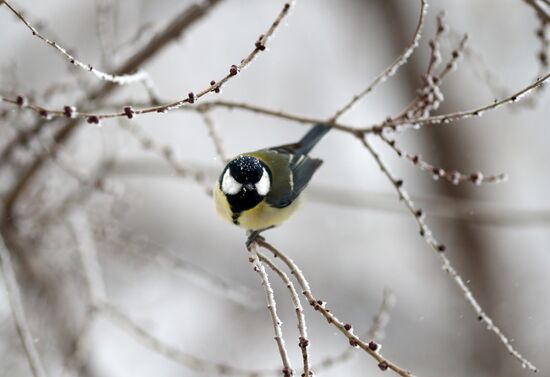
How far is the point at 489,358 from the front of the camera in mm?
5840

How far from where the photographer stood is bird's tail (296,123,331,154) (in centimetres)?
254

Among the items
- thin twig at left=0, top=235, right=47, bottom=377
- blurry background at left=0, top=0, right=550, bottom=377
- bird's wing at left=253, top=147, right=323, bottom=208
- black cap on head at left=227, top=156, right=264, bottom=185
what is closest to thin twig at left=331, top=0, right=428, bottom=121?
black cap on head at left=227, top=156, right=264, bottom=185

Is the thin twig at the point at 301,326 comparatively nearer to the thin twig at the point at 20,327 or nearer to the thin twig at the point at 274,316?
the thin twig at the point at 274,316

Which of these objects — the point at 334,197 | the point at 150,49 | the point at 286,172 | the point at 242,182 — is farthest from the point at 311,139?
the point at 334,197

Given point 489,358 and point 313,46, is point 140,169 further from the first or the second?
point 313,46

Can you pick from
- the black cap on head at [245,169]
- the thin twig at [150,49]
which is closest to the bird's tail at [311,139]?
the black cap on head at [245,169]

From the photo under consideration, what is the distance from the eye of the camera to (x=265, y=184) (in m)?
2.35

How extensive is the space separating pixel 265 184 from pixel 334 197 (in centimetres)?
A: 176

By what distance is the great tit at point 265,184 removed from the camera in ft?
7.27

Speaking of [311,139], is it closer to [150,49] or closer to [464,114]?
[150,49]

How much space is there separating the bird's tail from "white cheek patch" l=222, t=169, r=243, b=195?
17.7 inches

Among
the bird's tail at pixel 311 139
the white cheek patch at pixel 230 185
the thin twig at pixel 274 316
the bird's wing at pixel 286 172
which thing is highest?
the bird's tail at pixel 311 139

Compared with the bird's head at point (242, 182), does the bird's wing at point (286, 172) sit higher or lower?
higher

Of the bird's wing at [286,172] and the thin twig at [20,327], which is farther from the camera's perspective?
the bird's wing at [286,172]
